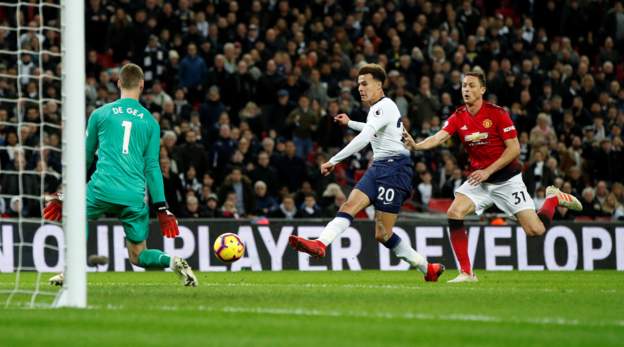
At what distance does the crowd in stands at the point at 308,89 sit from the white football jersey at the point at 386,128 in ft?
25.0

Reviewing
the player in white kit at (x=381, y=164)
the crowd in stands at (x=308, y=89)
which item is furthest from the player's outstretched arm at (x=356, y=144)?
the crowd in stands at (x=308, y=89)

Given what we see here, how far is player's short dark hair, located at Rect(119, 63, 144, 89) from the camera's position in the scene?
1155cm

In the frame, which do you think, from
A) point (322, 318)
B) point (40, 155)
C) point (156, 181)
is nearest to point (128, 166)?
point (156, 181)

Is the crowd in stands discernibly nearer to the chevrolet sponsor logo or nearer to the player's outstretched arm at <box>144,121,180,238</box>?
the player's outstretched arm at <box>144,121,180,238</box>

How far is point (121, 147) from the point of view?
11484 mm

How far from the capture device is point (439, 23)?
1123 inches

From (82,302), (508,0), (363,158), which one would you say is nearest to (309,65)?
(363,158)

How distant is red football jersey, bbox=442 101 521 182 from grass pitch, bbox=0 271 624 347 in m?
2.48

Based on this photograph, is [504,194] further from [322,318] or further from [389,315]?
[322,318]

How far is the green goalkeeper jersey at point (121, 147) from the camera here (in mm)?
11461

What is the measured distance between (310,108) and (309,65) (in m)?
1.82

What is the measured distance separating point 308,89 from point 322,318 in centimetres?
1656

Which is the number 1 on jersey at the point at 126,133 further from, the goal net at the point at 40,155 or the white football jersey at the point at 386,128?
the white football jersey at the point at 386,128

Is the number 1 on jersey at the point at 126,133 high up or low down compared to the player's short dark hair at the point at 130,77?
down
